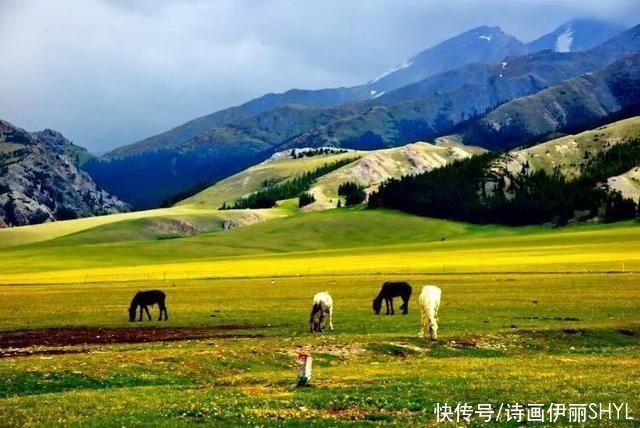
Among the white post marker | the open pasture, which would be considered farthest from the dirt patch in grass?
the white post marker

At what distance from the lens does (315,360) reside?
111 ft

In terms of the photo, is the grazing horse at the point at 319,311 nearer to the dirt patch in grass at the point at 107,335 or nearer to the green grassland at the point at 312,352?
the green grassland at the point at 312,352

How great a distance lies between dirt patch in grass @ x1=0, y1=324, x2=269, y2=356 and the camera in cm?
4366

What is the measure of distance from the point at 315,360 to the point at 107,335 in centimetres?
1915

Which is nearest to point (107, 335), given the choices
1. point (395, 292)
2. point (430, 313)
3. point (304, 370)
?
point (430, 313)

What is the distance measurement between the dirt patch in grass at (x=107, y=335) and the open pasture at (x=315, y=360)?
0.12 meters

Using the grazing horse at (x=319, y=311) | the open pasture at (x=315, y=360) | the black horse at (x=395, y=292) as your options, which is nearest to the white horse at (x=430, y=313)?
the open pasture at (x=315, y=360)

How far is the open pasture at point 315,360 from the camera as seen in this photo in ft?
72.9

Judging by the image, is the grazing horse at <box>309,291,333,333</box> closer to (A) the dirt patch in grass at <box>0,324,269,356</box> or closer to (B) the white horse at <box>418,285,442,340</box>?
(A) the dirt patch in grass at <box>0,324,269,356</box>

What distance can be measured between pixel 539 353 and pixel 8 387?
79.7 ft

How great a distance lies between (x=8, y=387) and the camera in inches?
1069

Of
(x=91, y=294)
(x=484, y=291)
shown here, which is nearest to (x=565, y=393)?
(x=484, y=291)

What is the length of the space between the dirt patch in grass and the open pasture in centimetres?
12

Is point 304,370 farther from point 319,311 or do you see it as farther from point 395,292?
point 395,292
